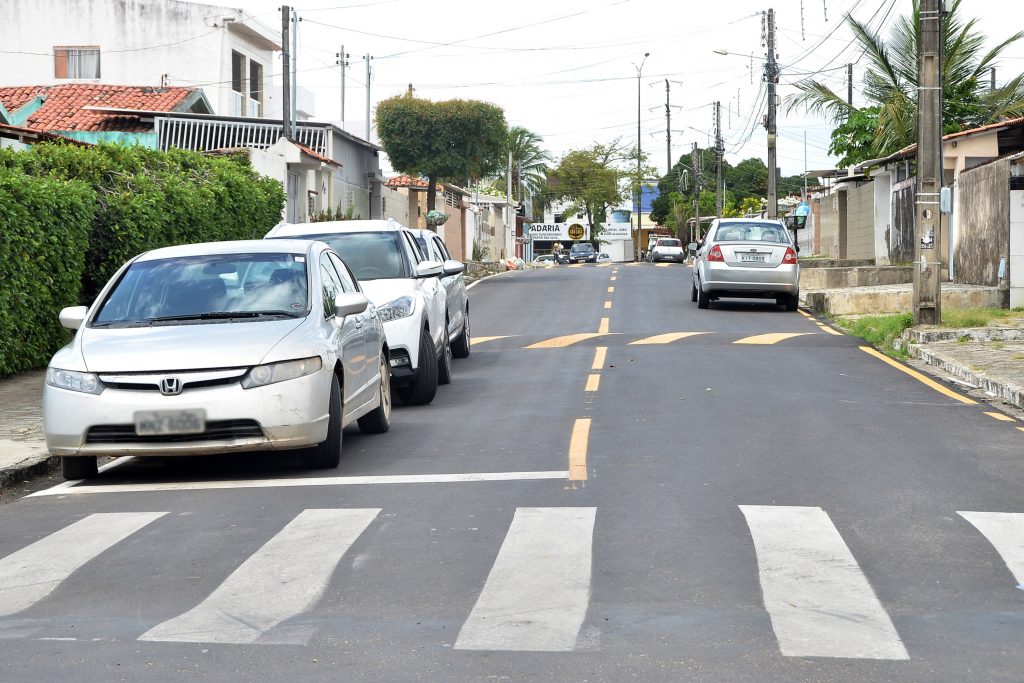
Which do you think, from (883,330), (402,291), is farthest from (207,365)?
(883,330)

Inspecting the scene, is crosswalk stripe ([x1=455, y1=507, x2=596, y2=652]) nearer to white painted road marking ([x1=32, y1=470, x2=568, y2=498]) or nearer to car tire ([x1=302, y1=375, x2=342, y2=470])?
white painted road marking ([x1=32, y1=470, x2=568, y2=498])

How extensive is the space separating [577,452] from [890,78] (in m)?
29.4

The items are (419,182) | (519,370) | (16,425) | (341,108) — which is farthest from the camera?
(341,108)

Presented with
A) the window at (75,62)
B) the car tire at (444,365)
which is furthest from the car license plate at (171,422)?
the window at (75,62)

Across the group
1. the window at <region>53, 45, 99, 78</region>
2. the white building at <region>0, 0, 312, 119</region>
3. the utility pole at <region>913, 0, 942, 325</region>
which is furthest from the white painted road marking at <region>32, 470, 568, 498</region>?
the window at <region>53, 45, 99, 78</region>

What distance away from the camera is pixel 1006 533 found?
7129 millimetres

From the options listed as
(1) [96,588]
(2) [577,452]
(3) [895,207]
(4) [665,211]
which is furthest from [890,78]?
(4) [665,211]

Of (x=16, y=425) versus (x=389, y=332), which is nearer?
(x=16, y=425)

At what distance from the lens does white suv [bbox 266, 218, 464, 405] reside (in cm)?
1283

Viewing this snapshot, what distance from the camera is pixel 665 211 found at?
387 ft

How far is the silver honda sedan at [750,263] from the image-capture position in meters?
25.0

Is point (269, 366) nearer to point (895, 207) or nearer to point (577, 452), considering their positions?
point (577, 452)

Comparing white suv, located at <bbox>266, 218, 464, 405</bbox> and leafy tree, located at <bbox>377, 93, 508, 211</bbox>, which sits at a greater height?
leafy tree, located at <bbox>377, 93, 508, 211</bbox>

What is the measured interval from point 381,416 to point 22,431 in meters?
3.09
